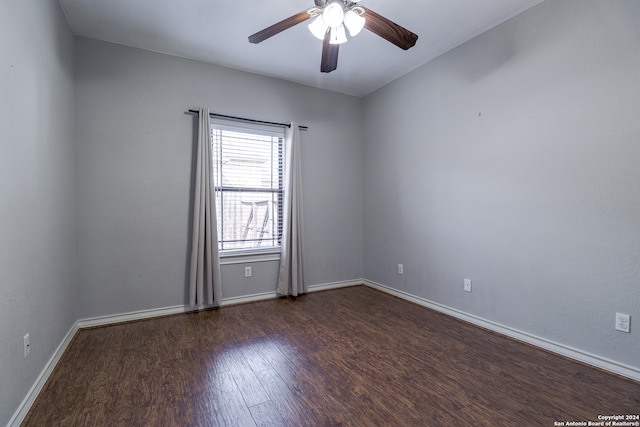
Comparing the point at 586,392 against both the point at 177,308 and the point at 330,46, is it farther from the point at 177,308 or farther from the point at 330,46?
the point at 177,308

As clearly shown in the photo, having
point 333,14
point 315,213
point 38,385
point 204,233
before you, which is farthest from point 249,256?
point 333,14

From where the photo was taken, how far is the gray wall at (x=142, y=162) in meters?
2.86

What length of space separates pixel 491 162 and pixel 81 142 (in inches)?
150

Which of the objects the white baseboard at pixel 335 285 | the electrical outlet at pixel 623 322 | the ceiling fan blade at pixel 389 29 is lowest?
the white baseboard at pixel 335 285

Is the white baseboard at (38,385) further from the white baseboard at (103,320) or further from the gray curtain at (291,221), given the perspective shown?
the gray curtain at (291,221)

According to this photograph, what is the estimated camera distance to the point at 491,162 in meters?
2.77

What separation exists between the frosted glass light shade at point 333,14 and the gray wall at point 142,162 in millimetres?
1986

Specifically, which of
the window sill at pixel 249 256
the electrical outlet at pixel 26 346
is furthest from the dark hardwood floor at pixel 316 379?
the window sill at pixel 249 256

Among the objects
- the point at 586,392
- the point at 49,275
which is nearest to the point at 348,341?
the point at 586,392

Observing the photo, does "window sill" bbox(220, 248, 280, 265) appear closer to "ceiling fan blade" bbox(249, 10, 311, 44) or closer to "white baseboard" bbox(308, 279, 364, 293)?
"white baseboard" bbox(308, 279, 364, 293)

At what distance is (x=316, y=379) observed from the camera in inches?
78.3

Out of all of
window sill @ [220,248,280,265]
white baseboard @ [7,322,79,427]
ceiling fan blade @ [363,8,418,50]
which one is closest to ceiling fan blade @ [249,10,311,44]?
ceiling fan blade @ [363,8,418,50]

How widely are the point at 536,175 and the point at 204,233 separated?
3.16 meters

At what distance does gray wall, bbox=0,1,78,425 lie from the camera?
150 centimetres
